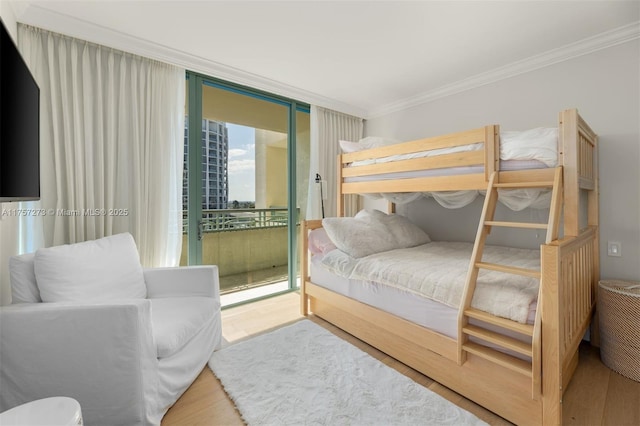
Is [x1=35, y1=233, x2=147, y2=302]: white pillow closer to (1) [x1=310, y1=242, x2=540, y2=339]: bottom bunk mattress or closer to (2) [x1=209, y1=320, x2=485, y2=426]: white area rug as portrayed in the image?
(2) [x1=209, y1=320, x2=485, y2=426]: white area rug

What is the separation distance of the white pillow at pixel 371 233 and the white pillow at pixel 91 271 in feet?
5.00

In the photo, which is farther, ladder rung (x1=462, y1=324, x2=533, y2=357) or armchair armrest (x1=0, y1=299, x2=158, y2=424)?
ladder rung (x1=462, y1=324, x2=533, y2=357)

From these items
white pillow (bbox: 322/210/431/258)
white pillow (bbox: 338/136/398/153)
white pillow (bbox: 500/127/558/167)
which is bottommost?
white pillow (bbox: 322/210/431/258)

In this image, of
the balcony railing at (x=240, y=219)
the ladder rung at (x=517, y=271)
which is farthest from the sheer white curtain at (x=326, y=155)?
the ladder rung at (x=517, y=271)

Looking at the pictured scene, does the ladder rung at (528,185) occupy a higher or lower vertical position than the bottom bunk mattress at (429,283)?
higher

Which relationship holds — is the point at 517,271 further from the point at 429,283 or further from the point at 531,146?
the point at 531,146

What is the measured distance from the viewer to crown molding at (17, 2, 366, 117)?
1928 millimetres

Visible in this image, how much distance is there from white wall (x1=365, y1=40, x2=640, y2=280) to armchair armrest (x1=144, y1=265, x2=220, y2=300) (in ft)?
8.96

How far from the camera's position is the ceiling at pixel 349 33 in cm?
191

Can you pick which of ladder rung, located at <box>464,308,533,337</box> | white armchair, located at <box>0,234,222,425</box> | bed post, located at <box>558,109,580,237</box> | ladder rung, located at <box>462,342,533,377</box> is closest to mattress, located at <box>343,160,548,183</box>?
bed post, located at <box>558,109,580,237</box>

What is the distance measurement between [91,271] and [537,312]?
2.46 metres

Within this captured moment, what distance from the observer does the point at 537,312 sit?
4.46ft

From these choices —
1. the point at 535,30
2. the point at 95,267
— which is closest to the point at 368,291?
the point at 95,267

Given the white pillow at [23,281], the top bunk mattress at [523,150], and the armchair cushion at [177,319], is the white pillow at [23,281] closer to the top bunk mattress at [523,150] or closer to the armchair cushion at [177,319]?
the armchair cushion at [177,319]
